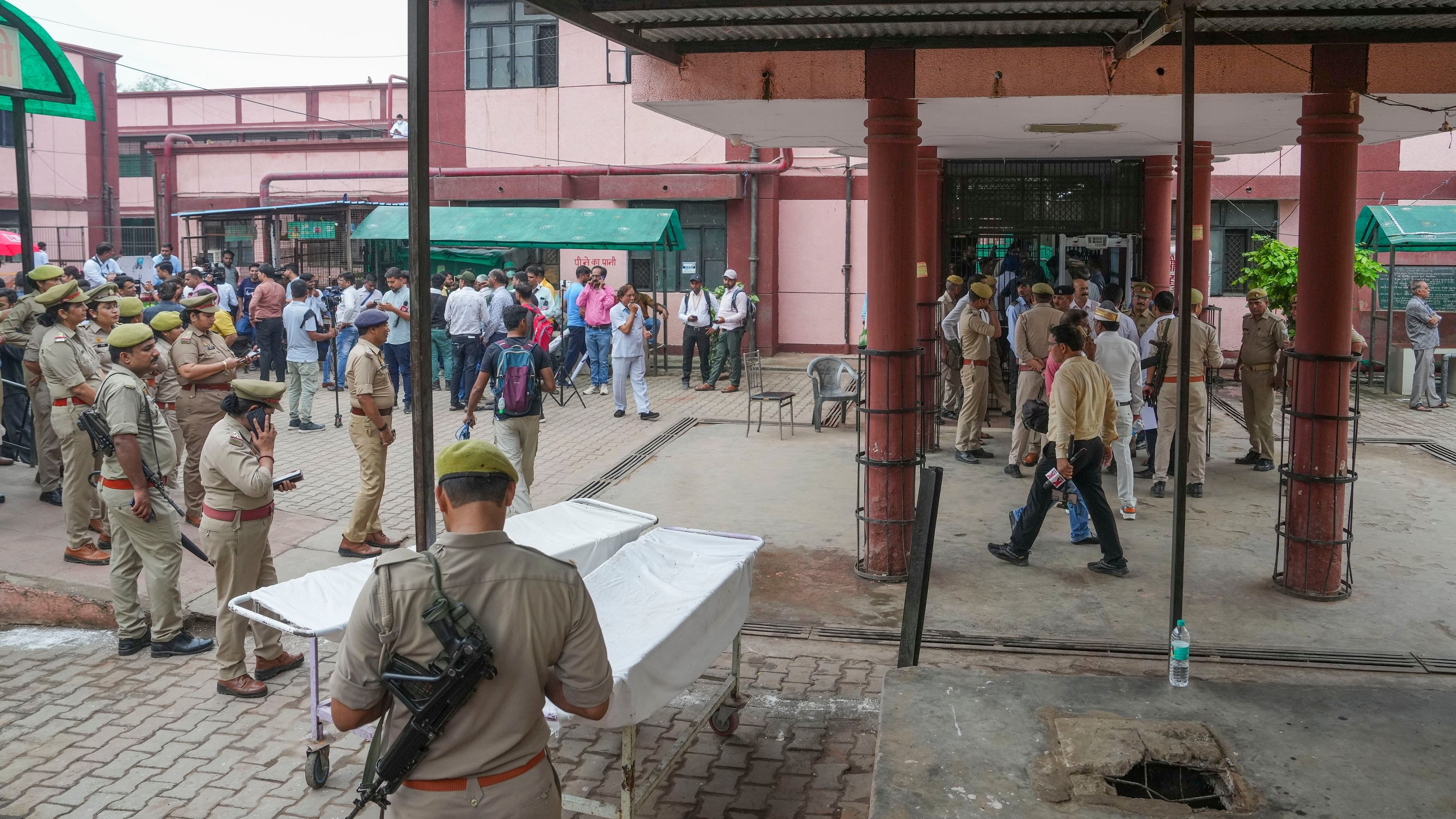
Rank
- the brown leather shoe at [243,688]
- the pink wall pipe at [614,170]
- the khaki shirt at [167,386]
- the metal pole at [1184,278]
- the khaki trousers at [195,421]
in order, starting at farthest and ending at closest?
the pink wall pipe at [614,170]
the khaki shirt at [167,386]
the khaki trousers at [195,421]
the brown leather shoe at [243,688]
the metal pole at [1184,278]

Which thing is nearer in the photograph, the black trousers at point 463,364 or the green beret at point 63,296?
the green beret at point 63,296

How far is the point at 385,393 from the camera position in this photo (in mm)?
8508

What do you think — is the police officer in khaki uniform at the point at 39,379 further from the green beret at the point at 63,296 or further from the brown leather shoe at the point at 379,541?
the brown leather shoe at the point at 379,541

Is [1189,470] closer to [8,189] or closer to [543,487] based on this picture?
[543,487]

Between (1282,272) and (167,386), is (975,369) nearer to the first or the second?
(1282,272)

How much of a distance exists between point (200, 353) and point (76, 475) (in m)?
1.30

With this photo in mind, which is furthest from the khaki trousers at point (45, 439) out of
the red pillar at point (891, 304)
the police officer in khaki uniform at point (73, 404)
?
the red pillar at point (891, 304)

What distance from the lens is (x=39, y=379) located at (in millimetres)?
9945

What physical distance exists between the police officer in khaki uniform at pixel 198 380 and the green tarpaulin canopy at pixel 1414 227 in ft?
49.5

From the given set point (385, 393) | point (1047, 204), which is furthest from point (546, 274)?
point (385, 393)

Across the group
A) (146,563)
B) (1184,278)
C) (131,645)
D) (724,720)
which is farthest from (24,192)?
(1184,278)

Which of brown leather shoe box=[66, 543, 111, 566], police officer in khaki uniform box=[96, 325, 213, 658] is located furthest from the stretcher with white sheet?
Result: brown leather shoe box=[66, 543, 111, 566]

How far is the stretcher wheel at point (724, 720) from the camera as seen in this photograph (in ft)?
18.7

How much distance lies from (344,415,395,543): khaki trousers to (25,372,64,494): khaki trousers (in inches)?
129
